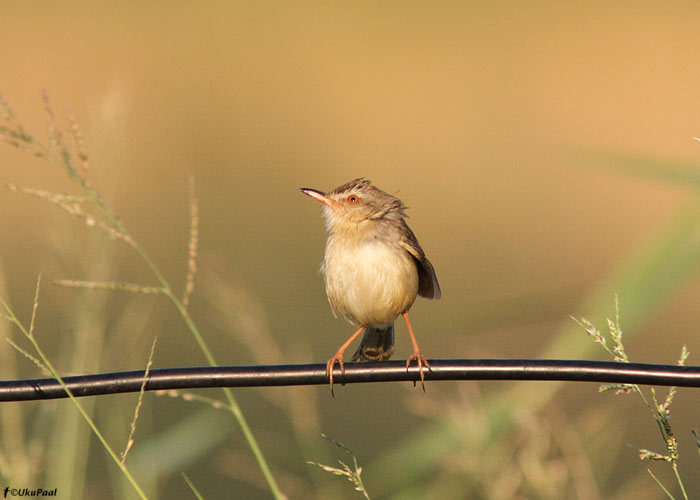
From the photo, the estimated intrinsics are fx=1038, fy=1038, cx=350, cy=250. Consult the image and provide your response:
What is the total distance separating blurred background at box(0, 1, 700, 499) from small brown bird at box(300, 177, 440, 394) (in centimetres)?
35

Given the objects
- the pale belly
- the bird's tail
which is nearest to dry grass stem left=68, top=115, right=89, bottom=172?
the pale belly

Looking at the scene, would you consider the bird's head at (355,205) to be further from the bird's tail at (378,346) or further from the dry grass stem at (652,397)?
the dry grass stem at (652,397)

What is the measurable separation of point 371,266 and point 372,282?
66 mm

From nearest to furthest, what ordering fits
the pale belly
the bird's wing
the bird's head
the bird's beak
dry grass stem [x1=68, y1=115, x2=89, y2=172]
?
dry grass stem [x1=68, y1=115, x2=89, y2=172] < the pale belly < the bird's wing < the bird's head < the bird's beak

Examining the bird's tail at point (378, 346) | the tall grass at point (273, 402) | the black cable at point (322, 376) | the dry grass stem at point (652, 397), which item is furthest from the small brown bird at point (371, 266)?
the dry grass stem at point (652, 397)

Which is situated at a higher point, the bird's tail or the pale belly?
the pale belly

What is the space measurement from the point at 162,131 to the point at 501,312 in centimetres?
1162

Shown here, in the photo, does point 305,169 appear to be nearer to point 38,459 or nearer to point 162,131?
point 162,131

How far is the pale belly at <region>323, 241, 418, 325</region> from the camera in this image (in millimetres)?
3836

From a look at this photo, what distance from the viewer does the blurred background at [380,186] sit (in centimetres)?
332

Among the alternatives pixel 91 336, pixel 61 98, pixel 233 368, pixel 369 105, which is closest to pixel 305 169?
pixel 369 105

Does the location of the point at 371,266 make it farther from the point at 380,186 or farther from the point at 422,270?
the point at 380,186

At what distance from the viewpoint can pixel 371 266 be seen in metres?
3.86

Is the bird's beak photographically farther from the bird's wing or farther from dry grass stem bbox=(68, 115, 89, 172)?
dry grass stem bbox=(68, 115, 89, 172)
